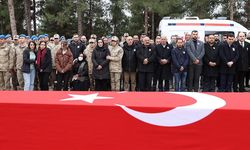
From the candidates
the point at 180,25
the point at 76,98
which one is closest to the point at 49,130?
the point at 76,98

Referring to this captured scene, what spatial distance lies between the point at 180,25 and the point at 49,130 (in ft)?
37.1

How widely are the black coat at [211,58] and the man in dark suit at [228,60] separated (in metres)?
0.11

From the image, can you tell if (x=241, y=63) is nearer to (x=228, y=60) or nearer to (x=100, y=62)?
(x=228, y=60)

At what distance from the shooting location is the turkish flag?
3514mm

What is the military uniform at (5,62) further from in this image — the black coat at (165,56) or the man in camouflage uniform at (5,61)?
the black coat at (165,56)

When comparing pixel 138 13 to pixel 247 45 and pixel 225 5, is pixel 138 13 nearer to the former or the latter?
pixel 225 5

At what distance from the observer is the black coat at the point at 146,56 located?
9789 millimetres

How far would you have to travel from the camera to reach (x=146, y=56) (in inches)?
386

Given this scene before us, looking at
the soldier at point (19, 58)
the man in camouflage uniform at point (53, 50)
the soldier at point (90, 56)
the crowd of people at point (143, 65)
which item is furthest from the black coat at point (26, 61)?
the soldier at point (90, 56)

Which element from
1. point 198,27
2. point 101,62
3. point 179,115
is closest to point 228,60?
point 101,62

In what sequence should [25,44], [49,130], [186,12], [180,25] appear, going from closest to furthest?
[49,130], [25,44], [180,25], [186,12]

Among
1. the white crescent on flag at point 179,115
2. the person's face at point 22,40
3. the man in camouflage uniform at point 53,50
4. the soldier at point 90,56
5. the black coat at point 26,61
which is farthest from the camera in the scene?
the man in camouflage uniform at point 53,50

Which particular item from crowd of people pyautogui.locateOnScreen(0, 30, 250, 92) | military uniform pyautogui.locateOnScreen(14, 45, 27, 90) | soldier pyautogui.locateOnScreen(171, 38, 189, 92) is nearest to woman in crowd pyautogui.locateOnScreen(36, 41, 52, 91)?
crowd of people pyautogui.locateOnScreen(0, 30, 250, 92)

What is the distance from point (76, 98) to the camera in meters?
3.99
